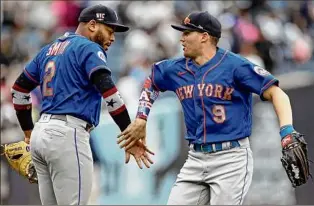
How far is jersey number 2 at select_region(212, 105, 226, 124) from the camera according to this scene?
7.48 metres

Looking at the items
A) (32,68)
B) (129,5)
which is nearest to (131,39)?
(129,5)

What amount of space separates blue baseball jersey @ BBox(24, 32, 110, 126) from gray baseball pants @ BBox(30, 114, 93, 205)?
94mm

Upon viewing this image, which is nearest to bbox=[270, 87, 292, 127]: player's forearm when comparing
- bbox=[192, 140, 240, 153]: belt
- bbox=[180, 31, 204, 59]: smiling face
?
bbox=[192, 140, 240, 153]: belt

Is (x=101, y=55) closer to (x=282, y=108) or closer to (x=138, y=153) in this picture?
(x=138, y=153)

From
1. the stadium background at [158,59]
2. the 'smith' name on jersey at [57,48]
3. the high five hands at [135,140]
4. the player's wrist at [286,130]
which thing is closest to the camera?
the player's wrist at [286,130]

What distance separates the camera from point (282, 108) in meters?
7.11

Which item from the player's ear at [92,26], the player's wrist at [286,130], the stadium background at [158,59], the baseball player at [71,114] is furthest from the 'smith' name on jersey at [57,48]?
the stadium background at [158,59]

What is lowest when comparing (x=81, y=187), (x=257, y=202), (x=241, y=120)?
(x=257, y=202)

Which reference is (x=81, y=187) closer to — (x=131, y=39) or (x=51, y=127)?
(x=51, y=127)

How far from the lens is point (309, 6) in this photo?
1641 cm

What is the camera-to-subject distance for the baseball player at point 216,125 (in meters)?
7.43

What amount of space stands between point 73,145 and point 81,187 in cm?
33

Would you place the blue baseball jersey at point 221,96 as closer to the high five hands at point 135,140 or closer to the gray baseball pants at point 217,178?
the gray baseball pants at point 217,178

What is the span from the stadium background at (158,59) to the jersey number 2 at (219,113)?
4.15 m
